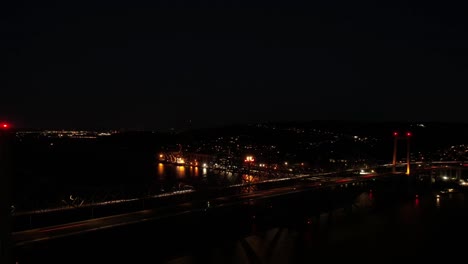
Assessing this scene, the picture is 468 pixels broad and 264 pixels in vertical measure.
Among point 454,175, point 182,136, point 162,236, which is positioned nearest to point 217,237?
point 162,236

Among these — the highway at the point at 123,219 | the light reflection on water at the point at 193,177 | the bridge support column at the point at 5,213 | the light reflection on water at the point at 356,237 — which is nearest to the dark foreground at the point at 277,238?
the light reflection on water at the point at 356,237

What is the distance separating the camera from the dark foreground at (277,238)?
7.47 meters

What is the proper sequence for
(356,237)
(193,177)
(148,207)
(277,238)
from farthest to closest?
1. (193,177)
2. (148,207)
3. (356,237)
4. (277,238)

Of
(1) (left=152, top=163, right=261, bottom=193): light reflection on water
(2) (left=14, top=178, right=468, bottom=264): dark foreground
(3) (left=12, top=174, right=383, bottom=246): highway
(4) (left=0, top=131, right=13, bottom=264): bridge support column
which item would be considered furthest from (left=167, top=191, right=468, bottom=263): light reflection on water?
(1) (left=152, top=163, right=261, bottom=193): light reflection on water

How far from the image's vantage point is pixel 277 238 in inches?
363

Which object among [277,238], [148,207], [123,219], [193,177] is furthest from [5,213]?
[193,177]

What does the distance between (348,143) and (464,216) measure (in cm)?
3389

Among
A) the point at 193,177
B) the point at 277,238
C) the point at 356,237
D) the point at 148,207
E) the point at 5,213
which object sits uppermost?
the point at 5,213

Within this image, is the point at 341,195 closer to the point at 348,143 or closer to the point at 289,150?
the point at 289,150

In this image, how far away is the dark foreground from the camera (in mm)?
7473

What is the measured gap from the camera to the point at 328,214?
12.2 metres

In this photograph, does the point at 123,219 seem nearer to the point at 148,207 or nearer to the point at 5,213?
the point at 148,207

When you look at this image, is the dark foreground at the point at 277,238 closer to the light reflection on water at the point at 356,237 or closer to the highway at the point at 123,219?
the light reflection on water at the point at 356,237

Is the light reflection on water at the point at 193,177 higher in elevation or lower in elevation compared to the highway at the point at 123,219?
lower
